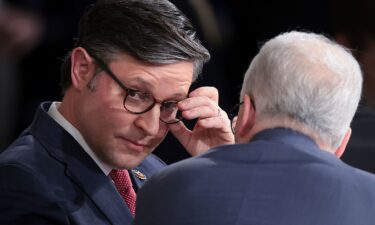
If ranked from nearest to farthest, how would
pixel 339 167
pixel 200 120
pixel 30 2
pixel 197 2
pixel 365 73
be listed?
1. pixel 339 167
2. pixel 200 120
3. pixel 365 73
4. pixel 30 2
5. pixel 197 2

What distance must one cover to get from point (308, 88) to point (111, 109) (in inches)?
29.8

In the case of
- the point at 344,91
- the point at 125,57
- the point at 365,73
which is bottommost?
the point at 365,73

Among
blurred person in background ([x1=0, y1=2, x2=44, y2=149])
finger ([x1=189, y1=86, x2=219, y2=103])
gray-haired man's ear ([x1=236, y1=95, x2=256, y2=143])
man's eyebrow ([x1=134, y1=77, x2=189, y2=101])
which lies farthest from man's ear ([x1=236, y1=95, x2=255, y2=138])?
blurred person in background ([x1=0, y1=2, x2=44, y2=149])

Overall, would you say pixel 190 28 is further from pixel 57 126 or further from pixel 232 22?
pixel 232 22

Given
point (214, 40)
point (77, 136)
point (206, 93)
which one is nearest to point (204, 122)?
point (206, 93)

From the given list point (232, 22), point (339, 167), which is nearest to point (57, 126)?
point (339, 167)

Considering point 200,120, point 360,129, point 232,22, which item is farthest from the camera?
point 232,22

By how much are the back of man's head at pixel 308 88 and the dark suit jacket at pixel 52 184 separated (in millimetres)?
649

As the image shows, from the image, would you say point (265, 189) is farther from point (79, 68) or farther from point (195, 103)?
point (79, 68)

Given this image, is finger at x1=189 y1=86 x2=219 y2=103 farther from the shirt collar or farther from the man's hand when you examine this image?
the shirt collar

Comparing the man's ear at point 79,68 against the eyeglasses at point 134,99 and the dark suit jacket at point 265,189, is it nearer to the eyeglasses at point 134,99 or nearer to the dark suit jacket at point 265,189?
the eyeglasses at point 134,99

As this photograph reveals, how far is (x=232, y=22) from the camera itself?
438 cm

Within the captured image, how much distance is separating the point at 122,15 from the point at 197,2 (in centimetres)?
135

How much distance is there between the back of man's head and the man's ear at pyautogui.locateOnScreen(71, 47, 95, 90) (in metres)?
0.71
